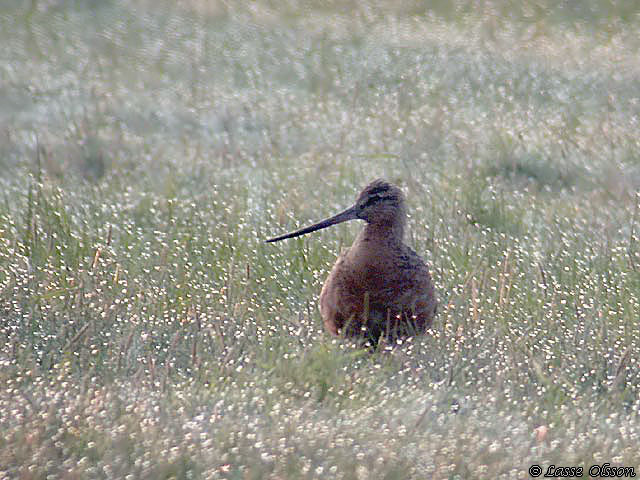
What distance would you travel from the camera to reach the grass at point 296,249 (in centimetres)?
328

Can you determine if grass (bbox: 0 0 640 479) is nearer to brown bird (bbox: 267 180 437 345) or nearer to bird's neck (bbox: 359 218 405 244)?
brown bird (bbox: 267 180 437 345)

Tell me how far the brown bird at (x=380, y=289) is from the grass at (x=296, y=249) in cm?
12

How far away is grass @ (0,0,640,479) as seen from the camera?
10.8 ft

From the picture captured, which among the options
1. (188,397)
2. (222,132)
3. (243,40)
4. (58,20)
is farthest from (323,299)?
(58,20)

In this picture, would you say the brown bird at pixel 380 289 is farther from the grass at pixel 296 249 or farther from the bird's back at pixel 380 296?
the grass at pixel 296 249

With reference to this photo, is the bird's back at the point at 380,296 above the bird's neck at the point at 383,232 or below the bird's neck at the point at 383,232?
below

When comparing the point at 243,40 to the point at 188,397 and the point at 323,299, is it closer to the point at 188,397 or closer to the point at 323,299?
the point at 323,299

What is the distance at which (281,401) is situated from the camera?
3623 mm

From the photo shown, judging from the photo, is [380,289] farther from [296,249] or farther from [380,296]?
[296,249]

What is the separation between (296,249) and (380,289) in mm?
1104

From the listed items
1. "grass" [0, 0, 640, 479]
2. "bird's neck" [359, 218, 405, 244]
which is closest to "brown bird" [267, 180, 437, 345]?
"bird's neck" [359, 218, 405, 244]

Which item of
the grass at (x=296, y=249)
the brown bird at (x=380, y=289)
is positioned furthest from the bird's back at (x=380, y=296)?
the grass at (x=296, y=249)

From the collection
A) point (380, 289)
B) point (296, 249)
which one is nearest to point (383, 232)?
point (380, 289)

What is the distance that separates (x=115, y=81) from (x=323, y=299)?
5779mm
